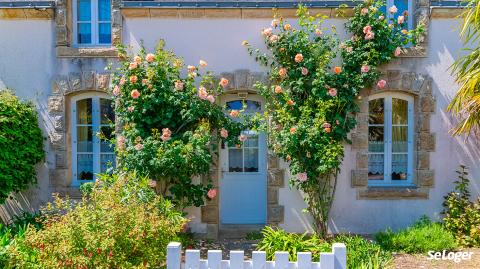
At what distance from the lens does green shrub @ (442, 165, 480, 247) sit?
24.4 feet

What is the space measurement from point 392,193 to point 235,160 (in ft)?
8.87

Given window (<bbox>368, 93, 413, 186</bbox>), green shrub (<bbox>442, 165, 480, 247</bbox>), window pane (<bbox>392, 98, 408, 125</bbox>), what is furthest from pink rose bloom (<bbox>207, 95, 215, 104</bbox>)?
green shrub (<bbox>442, 165, 480, 247</bbox>)

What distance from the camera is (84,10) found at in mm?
8617

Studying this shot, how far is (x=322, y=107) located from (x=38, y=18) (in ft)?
16.3

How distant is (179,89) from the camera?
25.6ft

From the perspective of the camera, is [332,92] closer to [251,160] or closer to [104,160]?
[251,160]

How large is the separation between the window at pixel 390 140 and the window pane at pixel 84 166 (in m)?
4.83

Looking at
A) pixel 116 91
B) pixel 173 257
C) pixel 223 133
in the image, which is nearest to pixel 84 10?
pixel 116 91

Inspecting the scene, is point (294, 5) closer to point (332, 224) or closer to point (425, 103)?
point (425, 103)

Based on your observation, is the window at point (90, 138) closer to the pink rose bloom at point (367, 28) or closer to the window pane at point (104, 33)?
the window pane at point (104, 33)

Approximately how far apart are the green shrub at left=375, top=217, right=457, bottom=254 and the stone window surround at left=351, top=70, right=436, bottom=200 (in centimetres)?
84

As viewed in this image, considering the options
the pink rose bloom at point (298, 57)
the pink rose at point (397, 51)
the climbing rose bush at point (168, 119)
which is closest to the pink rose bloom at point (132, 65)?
the climbing rose bush at point (168, 119)

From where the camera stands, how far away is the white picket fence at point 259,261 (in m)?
4.04

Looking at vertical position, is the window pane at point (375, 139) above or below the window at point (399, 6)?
below
